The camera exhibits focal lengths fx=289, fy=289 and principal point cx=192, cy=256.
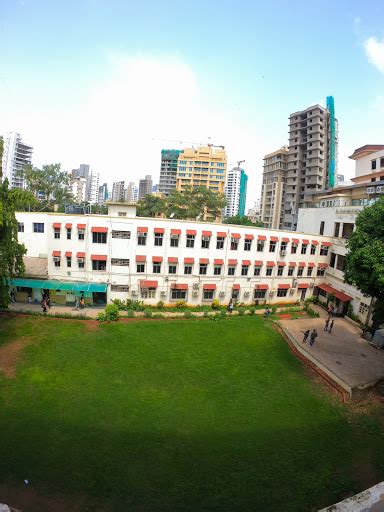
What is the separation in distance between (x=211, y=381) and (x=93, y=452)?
6414 millimetres

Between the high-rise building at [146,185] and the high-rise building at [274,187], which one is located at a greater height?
the high-rise building at [146,185]

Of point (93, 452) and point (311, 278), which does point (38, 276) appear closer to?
point (93, 452)

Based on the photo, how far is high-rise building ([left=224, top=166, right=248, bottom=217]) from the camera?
15025cm

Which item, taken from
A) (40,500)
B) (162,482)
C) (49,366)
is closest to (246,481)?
(162,482)

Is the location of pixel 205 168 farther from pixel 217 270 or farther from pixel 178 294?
pixel 178 294

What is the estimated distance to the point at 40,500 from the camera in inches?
320

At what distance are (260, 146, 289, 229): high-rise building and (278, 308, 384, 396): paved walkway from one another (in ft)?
158

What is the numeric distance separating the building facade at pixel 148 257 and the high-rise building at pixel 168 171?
254 ft

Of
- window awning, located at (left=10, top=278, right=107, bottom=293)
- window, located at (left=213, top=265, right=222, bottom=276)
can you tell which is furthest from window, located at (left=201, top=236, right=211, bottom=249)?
window awning, located at (left=10, top=278, right=107, bottom=293)

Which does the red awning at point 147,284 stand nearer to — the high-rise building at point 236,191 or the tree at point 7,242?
the tree at point 7,242

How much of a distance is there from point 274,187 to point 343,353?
186ft

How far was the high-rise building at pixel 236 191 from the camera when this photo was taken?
5915 inches

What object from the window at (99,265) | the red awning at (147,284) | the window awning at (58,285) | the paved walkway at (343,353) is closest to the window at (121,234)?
the window at (99,265)

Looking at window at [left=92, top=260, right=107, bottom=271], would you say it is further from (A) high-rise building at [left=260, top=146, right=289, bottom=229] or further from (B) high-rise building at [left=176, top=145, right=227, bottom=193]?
(B) high-rise building at [left=176, top=145, right=227, bottom=193]
